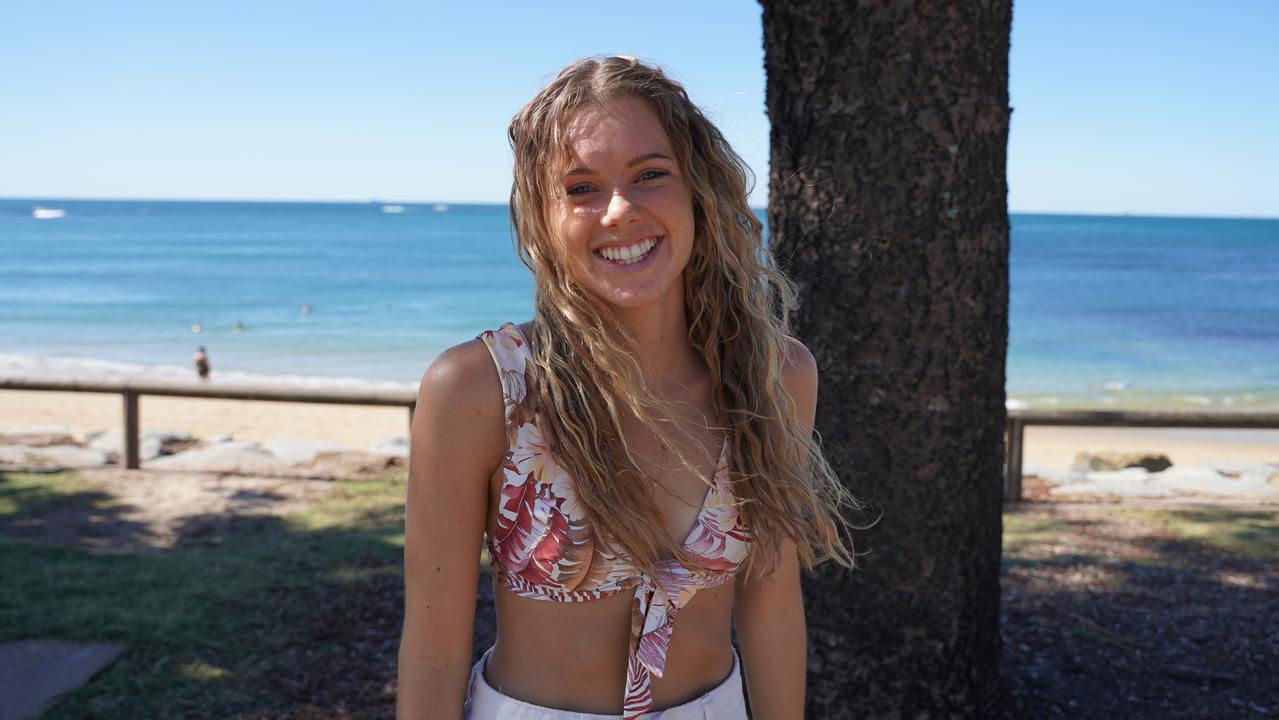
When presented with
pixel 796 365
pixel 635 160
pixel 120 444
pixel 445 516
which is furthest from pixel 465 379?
pixel 120 444

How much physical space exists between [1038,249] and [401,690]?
255 feet

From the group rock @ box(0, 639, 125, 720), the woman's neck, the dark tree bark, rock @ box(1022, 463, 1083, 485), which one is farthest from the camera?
rock @ box(1022, 463, 1083, 485)

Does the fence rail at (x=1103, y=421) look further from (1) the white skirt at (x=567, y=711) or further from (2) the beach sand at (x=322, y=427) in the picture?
(2) the beach sand at (x=322, y=427)

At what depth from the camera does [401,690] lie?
163cm

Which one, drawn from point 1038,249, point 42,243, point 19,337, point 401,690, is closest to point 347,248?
point 42,243

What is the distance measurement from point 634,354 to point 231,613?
3492 mm

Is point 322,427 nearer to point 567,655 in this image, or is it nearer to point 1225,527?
point 1225,527

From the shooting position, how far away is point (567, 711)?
1.71m

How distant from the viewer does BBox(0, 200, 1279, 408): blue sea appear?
901 inches

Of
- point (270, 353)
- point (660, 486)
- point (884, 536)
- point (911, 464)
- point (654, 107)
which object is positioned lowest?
point (270, 353)

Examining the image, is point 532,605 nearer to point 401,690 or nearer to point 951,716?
point 401,690

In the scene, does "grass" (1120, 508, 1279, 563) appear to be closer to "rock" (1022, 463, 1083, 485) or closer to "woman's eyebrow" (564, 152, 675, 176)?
"rock" (1022, 463, 1083, 485)

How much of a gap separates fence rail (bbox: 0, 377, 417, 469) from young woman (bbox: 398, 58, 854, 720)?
19.3 feet

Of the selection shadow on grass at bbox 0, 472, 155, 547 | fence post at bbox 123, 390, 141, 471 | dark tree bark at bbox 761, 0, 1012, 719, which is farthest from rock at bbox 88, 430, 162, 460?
dark tree bark at bbox 761, 0, 1012, 719
